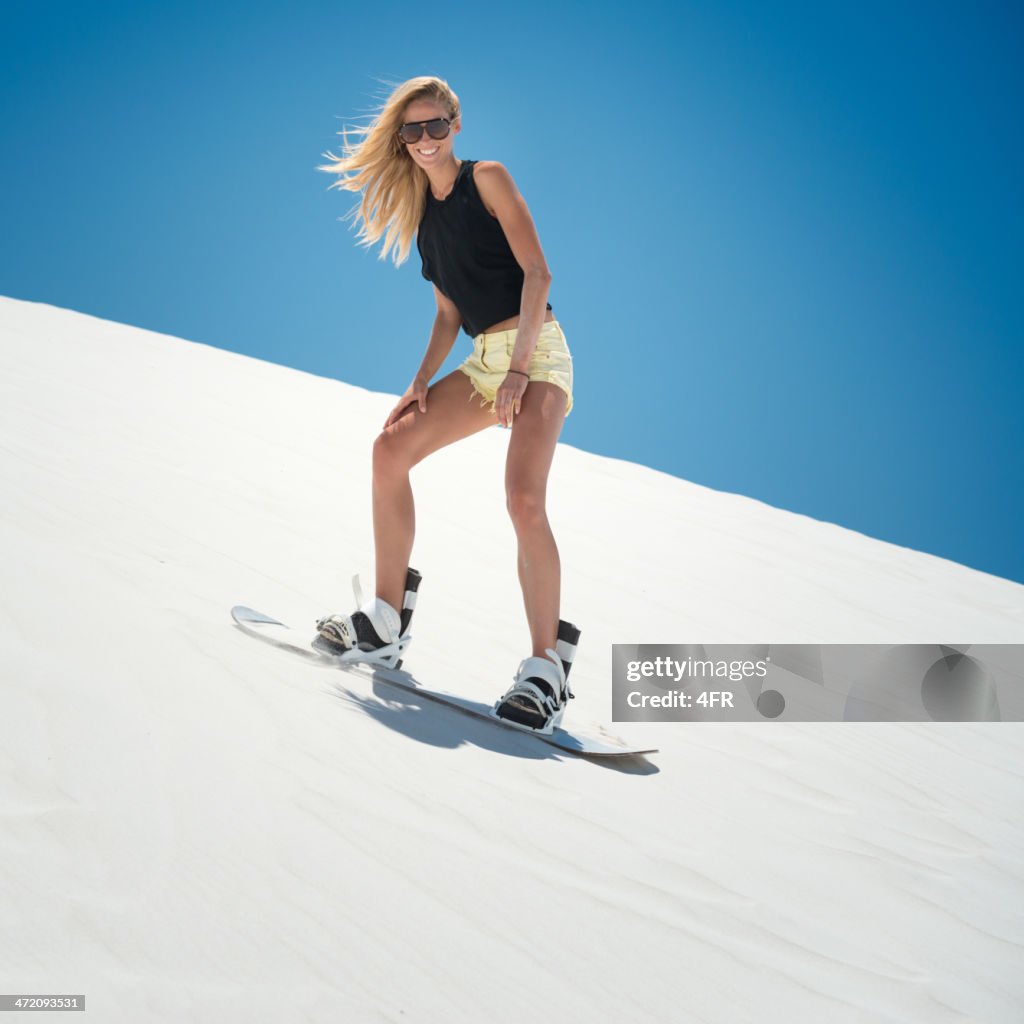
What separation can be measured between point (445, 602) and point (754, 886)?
2362mm

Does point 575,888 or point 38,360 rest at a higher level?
point 38,360

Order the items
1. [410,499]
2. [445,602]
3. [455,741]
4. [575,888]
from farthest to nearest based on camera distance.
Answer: [445,602], [410,499], [455,741], [575,888]

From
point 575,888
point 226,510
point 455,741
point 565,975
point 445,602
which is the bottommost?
point 565,975

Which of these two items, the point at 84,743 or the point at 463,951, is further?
the point at 84,743

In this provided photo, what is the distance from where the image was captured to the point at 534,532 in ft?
8.63

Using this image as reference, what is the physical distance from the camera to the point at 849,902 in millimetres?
1825

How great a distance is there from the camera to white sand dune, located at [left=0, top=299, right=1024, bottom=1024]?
4.07 feet

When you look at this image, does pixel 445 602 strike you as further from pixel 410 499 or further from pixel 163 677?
pixel 163 677

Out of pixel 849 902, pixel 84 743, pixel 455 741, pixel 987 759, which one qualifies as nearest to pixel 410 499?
pixel 455 741

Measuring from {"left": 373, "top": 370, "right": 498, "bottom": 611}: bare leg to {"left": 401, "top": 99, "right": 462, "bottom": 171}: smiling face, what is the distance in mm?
734

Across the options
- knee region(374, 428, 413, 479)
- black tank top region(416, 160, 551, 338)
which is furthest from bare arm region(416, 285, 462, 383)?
knee region(374, 428, 413, 479)

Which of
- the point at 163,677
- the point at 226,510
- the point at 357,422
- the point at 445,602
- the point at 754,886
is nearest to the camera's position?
the point at 754,886

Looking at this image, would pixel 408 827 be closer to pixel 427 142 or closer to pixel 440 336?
pixel 440 336

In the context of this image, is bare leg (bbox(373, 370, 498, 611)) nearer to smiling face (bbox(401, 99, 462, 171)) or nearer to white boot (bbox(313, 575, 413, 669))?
white boot (bbox(313, 575, 413, 669))
